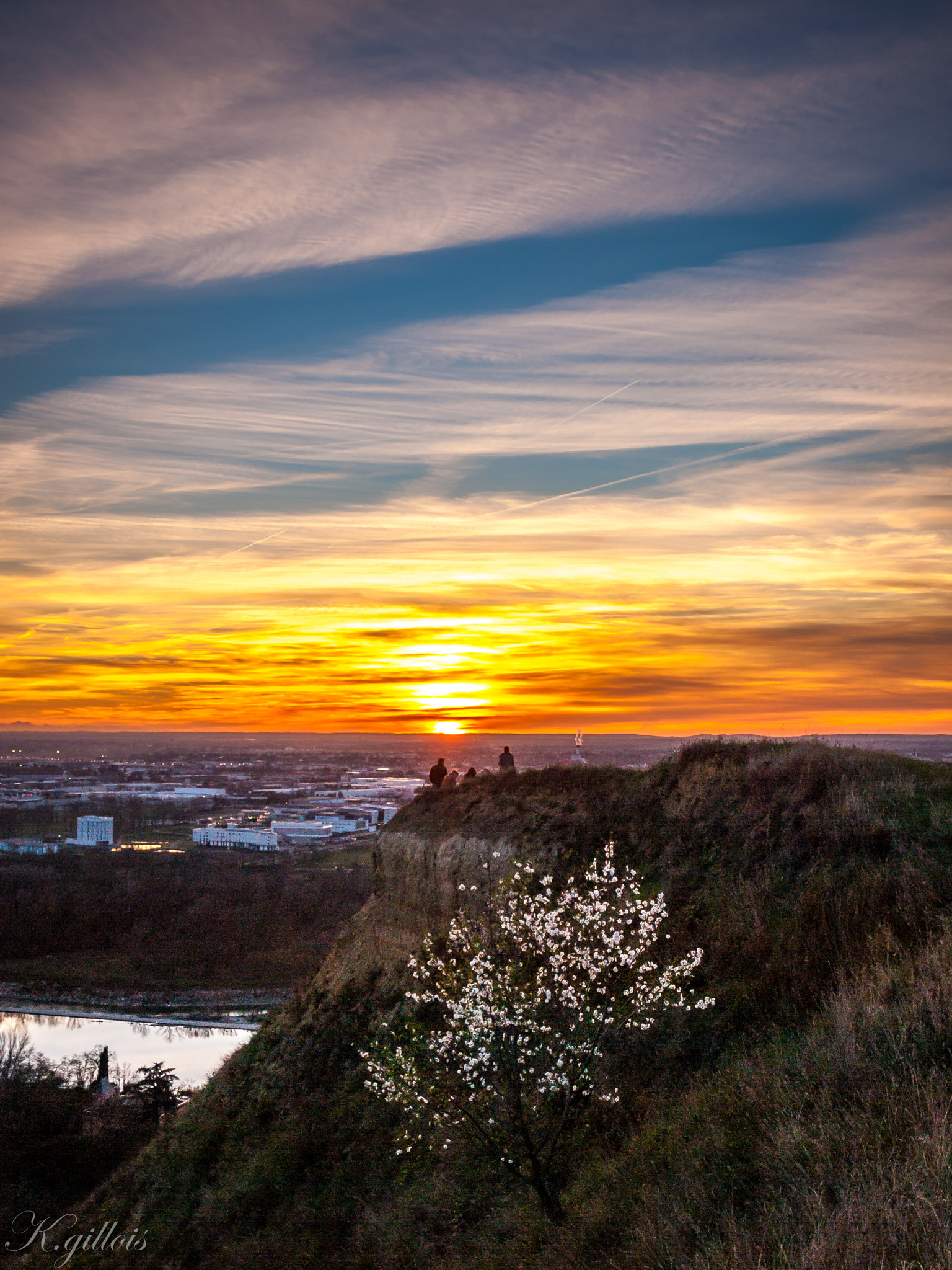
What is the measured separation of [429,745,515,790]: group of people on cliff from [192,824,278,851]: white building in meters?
121

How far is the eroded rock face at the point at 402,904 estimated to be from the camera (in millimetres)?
21109

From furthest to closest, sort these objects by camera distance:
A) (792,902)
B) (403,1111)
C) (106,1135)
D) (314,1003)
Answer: (106,1135) < (314,1003) < (403,1111) < (792,902)

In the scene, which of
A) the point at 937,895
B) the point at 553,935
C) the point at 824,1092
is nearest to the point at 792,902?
the point at 937,895

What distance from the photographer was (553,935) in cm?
1056

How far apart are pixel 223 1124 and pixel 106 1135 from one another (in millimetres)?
20426

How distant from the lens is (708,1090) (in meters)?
Answer: 10.1

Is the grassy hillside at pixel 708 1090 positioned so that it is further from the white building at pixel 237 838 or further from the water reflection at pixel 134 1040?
the white building at pixel 237 838

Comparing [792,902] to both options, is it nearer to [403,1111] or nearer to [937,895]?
[937,895]

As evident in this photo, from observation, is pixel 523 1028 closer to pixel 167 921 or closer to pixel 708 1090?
pixel 708 1090

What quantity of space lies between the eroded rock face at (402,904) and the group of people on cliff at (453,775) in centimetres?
188
